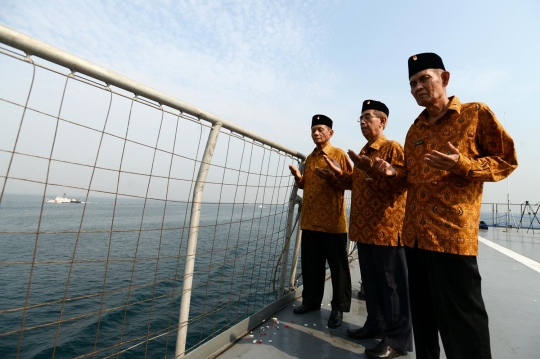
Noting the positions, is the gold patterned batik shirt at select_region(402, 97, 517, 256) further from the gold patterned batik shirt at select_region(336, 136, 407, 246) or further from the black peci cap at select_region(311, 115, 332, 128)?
the black peci cap at select_region(311, 115, 332, 128)

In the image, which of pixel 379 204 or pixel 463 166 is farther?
pixel 379 204

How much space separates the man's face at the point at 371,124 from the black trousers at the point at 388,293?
843 millimetres

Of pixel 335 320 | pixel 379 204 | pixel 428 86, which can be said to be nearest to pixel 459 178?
pixel 428 86

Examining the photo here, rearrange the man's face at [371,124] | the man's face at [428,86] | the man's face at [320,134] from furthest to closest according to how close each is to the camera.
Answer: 1. the man's face at [320,134]
2. the man's face at [371,124]
3. the man's face at [428,86]

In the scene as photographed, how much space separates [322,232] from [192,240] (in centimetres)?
130

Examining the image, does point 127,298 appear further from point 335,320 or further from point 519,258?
point 519,258

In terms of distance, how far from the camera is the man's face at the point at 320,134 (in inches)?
105

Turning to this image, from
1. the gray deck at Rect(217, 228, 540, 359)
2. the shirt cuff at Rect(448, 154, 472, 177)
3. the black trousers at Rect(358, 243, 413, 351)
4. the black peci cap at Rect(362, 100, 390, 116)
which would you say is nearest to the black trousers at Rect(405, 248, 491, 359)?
the shirt cuff at Rect(448, 154, 472, 177)

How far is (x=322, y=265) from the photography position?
102 inches

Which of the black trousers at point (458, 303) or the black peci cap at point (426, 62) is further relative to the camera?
the black peci cap at point (426, 62)

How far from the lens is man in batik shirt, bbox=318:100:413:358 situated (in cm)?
181

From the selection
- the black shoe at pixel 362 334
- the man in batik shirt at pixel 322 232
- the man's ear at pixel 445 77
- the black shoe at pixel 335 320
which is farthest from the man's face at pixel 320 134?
the black shoe at pixel 362 334

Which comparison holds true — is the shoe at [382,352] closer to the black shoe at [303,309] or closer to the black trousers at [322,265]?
the black trousers at [322,265]

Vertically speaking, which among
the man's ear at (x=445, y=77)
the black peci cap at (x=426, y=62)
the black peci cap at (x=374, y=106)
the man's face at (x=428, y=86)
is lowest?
the man's face at (x=428, y=86)
